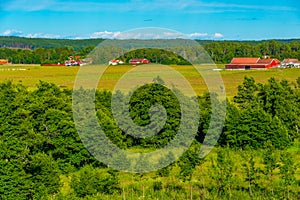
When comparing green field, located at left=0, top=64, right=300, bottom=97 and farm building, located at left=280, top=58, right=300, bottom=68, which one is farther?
farm building, located at left=280, top=58, right=300, bottom=68

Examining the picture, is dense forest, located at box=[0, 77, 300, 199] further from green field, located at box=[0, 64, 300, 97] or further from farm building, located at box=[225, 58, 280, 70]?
farm building, located at box=[225, 58, 280, 70]

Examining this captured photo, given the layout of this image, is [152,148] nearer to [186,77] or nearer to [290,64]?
[186,77]

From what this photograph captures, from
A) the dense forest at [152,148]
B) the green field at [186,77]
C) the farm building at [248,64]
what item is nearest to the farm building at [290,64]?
the farm building at [248,64]

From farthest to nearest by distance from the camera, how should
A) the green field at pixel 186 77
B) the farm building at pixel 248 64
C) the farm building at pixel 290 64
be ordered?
the farm building at pixel 290 64
the farm building at pixel 248 64
the green field at pixel 186 77

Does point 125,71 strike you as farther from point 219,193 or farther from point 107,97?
point 219,193

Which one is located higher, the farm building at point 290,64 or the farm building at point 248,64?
the farm building at point 248,64

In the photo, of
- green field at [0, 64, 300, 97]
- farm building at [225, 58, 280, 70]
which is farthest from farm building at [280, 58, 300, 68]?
green field at [0, 64, 300, 97]

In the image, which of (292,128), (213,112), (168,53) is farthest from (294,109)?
(168,53)

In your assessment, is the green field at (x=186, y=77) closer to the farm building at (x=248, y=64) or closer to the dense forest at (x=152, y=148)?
the farm building at (x=248, y=64)
